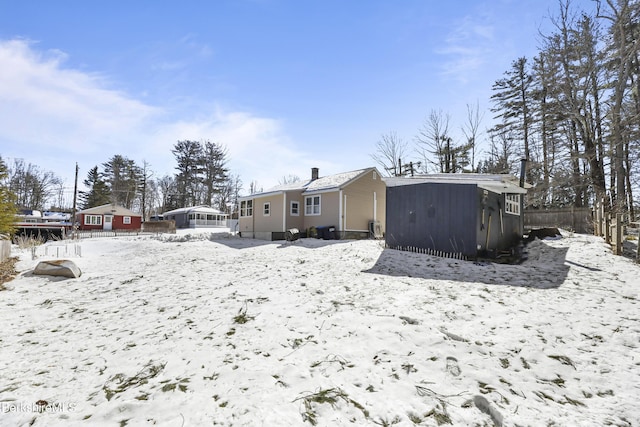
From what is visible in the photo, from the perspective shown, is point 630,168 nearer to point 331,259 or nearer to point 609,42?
point 609,42

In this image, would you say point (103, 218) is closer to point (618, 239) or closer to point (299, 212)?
point (299, 212)

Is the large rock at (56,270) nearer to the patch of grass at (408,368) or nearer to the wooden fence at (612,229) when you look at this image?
the patch of grass at (408,368)

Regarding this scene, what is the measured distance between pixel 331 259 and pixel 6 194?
37.2 ft

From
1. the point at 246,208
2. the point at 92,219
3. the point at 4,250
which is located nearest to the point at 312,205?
the point at 246,208

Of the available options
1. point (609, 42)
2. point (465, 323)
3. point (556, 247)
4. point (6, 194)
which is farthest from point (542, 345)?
point (609, 42)

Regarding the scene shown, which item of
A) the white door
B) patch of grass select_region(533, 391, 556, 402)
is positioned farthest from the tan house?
the white door

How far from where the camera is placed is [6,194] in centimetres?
1014

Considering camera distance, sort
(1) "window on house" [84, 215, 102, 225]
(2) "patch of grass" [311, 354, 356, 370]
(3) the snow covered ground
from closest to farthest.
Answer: (3) the snow covered ground, (2) "patch of grass" [311, 354, 356, 370], (1) "window on house" [84, 215, 102, 225]

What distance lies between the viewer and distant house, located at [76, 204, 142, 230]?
34156 millimetres

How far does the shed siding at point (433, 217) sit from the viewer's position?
29.3ft

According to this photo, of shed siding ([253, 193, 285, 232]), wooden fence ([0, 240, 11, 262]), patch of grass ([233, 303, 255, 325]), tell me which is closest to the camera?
patch of grass ([233, 303, 255, 325])

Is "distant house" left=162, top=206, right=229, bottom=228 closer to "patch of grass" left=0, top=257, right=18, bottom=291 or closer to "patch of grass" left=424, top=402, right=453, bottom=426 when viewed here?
"patch of grass" left=0, top=257, right=18, bottom=291

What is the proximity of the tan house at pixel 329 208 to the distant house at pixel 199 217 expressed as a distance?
17.8 meters

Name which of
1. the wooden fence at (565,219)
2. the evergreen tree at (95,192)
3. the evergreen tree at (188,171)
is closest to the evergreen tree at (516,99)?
the wooden fence at (565,219)
